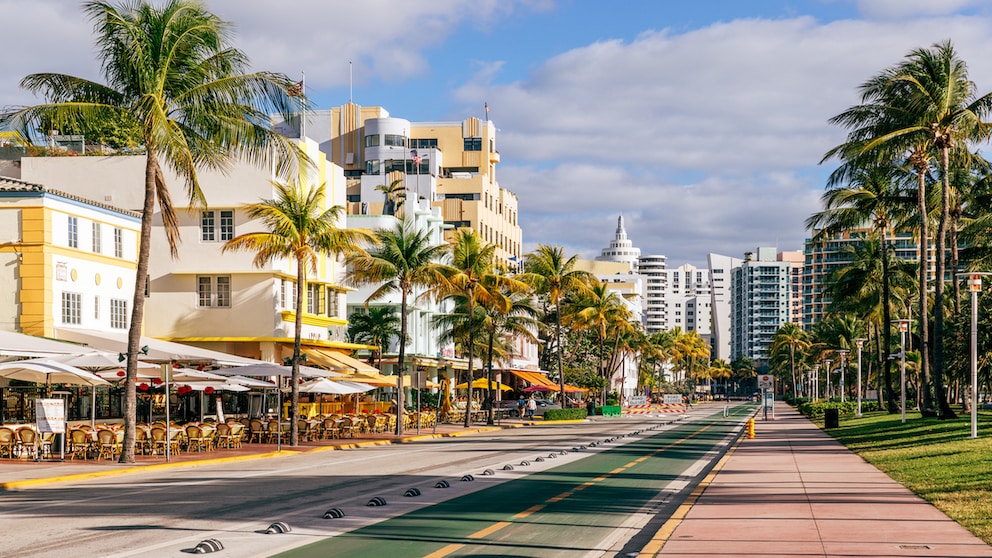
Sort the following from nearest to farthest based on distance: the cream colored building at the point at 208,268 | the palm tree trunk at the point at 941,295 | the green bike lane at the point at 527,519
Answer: the green bike lane at the point at 527,519
the palm tree trunk at the point at 941,295
the cream colored building at the point at 208,268

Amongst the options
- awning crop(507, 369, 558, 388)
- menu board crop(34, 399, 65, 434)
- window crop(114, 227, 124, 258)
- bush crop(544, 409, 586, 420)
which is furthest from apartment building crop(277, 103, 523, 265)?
menu board crop(34, 399, 65, 434)

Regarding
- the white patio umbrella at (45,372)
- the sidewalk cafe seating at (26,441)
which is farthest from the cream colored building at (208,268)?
the sidewalk cafe seating at (26,441)

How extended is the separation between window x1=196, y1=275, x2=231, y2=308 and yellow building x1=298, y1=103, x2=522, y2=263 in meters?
50.4

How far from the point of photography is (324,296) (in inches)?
2200

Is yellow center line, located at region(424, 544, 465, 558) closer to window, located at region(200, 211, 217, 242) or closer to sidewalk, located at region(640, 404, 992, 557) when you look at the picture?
sidewalk, located at region(640, 404, 992, 557)

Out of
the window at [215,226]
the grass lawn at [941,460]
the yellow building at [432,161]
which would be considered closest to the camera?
the grass lawn at [941,460]

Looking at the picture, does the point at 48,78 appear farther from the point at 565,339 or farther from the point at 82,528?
the point at 565,339

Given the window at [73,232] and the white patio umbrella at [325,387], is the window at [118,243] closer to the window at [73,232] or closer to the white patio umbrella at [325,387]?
the window at [73,232]

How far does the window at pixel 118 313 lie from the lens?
4459cm

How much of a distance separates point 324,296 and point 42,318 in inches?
696

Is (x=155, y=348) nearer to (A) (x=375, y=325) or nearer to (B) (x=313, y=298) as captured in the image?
(B) (x=313, y=298)

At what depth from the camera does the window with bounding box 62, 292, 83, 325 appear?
41.2m

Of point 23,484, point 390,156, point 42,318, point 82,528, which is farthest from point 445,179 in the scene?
point 82,528

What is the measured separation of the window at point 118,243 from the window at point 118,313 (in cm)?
184
